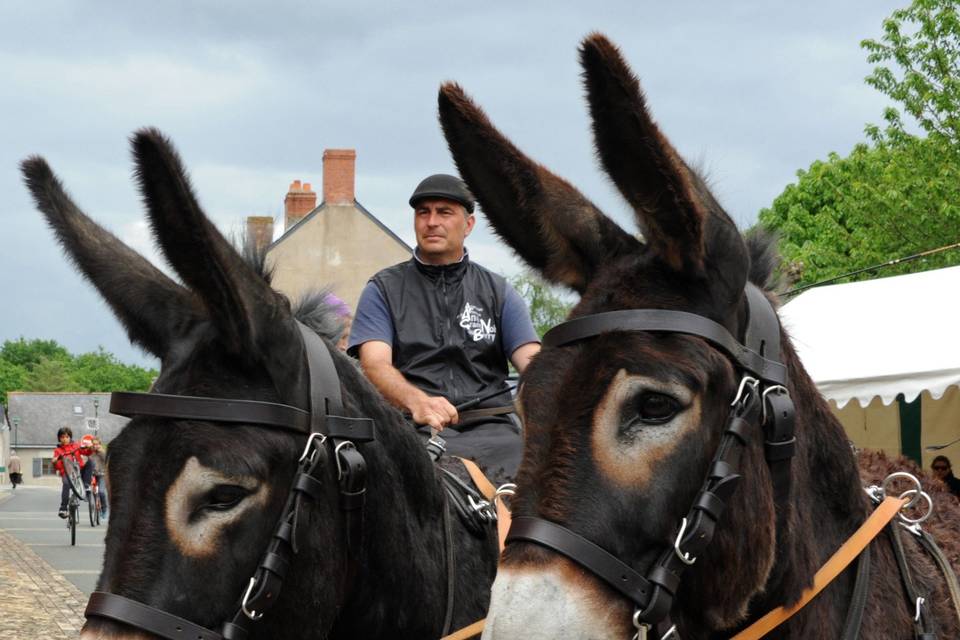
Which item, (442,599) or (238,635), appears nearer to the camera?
(238,635)

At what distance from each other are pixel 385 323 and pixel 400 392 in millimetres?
527

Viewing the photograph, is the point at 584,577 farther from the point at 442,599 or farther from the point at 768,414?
the point at 442,599

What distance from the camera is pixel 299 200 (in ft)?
156

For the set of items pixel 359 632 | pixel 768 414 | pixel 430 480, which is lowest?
pixel 359 632

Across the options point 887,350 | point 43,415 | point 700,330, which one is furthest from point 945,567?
point 43,415

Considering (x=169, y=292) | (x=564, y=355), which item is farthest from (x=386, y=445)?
(x=564, y=355)

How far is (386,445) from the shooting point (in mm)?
4062

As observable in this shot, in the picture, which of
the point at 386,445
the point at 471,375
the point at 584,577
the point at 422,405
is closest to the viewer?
the point at 584,577

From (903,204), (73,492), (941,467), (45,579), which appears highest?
(903,204)

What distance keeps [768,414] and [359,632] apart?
1.62m

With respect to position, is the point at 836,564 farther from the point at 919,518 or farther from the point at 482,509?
the point at 482,509

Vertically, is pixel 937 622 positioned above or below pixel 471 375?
below

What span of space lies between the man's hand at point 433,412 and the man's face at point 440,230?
2.76ft

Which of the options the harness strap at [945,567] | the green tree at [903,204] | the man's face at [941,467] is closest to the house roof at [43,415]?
the green tree at [903,204]
